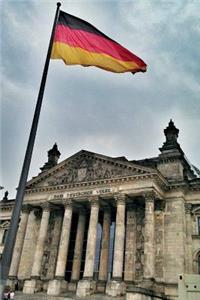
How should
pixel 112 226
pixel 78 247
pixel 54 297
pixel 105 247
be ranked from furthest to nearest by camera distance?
pixel 112 226 < pixel 78 247 < pixel 105 247 < pixel 54 297

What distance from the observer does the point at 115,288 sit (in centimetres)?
2886

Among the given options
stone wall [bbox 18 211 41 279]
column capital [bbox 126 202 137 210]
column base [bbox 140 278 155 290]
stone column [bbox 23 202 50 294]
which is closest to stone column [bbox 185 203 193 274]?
column base [bbox 140 278 155 290]

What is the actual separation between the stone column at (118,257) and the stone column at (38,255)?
8.60m

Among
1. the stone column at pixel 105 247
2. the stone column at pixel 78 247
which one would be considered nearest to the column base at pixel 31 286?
the stone column at pixel 78 247

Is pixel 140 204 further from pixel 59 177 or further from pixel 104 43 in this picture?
pixel 104 43

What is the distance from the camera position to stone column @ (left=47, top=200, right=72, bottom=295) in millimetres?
31828

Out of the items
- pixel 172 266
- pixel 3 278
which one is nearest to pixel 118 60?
pixel 3 278

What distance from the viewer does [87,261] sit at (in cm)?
3148

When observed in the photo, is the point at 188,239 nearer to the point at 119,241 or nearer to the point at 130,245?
the point at 130,245

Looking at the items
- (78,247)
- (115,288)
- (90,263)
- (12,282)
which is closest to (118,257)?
(115,288)

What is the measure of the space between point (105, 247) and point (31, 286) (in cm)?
826

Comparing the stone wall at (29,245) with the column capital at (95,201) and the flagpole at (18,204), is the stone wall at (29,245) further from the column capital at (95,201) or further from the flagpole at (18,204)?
the flagpole at (18,204)

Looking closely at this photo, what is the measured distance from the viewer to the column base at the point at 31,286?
3325 cm

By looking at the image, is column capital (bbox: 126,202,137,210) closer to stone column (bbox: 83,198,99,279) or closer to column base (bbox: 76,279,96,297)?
stone column (bbox: 83,198,99,279)
